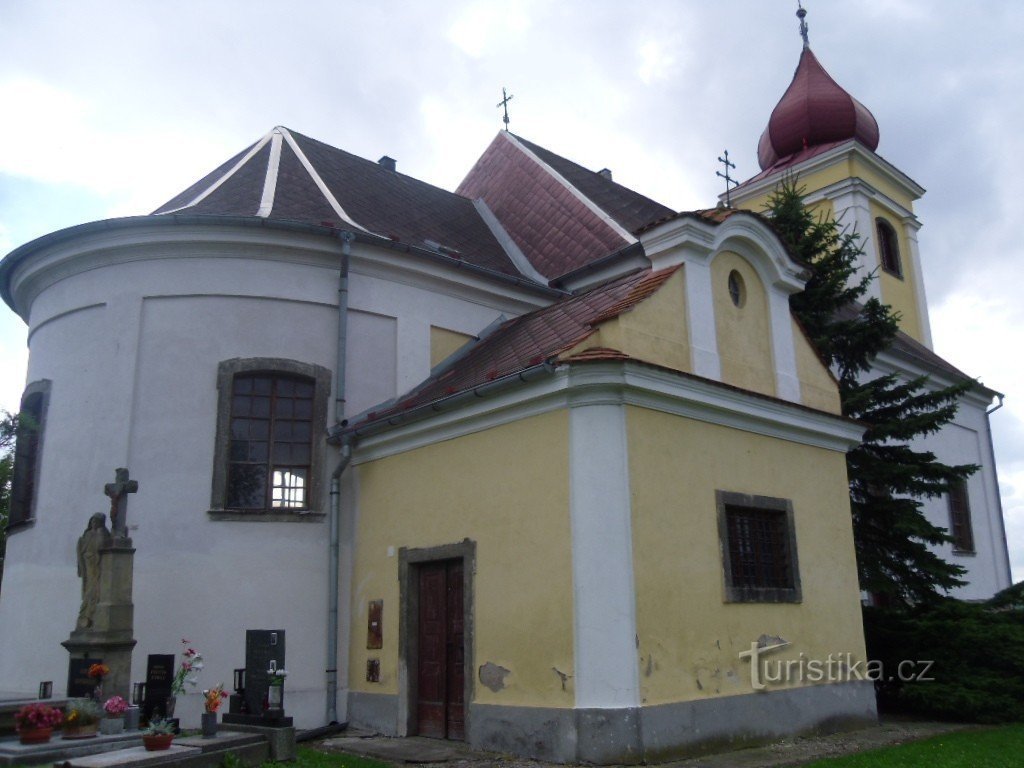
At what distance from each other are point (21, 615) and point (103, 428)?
2.76 m

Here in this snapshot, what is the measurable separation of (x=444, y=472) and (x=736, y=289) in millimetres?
4545

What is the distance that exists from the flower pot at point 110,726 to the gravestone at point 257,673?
1.21 m

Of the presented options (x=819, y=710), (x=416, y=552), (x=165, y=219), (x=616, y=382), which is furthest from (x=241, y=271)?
(x=819, y=710)

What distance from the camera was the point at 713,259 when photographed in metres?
12.0

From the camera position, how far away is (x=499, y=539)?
1054cm

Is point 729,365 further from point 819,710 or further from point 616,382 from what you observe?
point 819,710

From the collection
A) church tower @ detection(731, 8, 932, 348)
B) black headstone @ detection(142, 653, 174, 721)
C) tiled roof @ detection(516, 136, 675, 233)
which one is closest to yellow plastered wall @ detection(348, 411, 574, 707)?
black headstone @ detection(142, 653, 174, 721)

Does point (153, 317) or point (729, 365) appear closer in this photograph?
point (729, 365)

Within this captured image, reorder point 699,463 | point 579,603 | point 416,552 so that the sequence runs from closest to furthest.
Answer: point 579,603 → point 699,463 → point 416,552

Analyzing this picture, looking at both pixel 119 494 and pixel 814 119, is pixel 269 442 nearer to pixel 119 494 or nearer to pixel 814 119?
pixel 119 494

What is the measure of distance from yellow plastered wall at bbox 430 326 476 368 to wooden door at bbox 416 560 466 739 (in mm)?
3750

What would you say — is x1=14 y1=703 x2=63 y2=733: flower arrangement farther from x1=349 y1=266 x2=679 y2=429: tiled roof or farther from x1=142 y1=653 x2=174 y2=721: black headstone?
x1=349 y1=266 x2=679 y2=429: tiled roof

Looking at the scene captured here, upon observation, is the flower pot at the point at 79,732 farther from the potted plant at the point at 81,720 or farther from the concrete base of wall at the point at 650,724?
the concrete base of wall at the point at 650,724

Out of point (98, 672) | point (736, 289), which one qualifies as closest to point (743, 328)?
point (736, 289)
